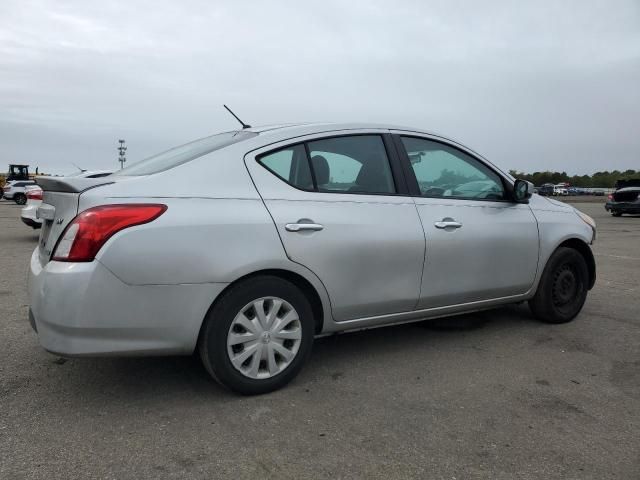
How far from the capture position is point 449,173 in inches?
161

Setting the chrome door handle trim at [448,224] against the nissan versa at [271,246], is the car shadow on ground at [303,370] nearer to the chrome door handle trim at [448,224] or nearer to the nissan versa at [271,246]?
the nissan versa at [271,246]

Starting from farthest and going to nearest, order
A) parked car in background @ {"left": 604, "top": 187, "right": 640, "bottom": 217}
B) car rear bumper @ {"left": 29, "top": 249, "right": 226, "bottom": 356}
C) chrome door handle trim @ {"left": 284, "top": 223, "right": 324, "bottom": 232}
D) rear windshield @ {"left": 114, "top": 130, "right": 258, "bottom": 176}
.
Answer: parked car in background @ {"left": 604, "top": 187, "right": 640, "bottom": 217}
rear windshield @ {"left": 114, "top": 130, "right": 258, "bottom": 176}
chrome door handle trim @ {"left": 284, "top": 223, "right": 324, "bottom": 232}
car rear bumper @ {"left": 29, "top": 249, "right": 226, "bottom": 356}

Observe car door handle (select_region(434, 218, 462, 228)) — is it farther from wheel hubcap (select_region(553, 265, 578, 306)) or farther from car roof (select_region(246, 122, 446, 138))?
wheel hubcap (select_region(553, 265, 578, 306))

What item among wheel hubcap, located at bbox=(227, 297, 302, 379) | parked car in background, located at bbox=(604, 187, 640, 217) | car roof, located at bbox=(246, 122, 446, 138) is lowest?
wheel hubcap, located at bbox=(227, 297, 302, 379)

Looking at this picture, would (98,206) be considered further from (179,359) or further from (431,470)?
(431,470)

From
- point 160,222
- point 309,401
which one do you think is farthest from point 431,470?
point 160,222

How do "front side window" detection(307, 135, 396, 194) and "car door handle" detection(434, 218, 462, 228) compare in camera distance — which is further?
"car door handle" detection(434, 218, 462, 228)

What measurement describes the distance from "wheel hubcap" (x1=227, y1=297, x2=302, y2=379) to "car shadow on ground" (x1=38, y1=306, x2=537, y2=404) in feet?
0.76

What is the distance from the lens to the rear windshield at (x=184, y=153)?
325 centimetres

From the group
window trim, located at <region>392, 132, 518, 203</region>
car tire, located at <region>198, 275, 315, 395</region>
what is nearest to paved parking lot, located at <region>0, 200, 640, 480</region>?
car tire, located at <region>198, 275, 315, 395</region>

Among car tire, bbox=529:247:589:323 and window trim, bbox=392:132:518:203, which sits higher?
window trim, bbox=392:132:518:203

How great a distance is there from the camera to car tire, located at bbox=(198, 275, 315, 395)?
2938mm

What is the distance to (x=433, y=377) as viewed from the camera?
346cm

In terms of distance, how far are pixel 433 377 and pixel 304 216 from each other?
4.30ft
